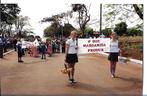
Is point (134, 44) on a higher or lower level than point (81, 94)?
higher

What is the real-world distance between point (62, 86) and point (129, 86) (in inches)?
65.1

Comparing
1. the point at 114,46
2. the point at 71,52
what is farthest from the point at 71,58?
the point at 114,46

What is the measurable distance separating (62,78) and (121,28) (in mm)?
2255

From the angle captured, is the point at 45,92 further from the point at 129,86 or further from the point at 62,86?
the point at 129,86

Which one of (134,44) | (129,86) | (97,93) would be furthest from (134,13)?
(97,93)

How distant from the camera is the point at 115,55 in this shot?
38.4 ft

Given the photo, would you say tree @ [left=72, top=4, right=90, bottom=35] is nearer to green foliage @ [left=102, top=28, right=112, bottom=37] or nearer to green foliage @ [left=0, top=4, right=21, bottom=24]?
green foliage @ [left=102, top=28, right=112, bottom=37]

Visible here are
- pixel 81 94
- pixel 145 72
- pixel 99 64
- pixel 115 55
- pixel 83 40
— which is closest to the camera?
pixel 145 72

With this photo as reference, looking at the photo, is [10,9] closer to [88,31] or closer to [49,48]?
[88,31]

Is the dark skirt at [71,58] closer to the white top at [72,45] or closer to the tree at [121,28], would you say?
the white top at [72,45]

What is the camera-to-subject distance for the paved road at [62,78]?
10078 millimetres

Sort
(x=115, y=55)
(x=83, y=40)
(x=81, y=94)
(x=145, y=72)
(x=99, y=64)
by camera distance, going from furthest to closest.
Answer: (x=99, y=64)
(x=115, y=55)
(x=83, y=40)
(x=81, y=94)
(x=145, y=72)

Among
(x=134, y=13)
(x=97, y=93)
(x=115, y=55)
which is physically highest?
(x=134, y=13)

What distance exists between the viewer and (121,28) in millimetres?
12211
